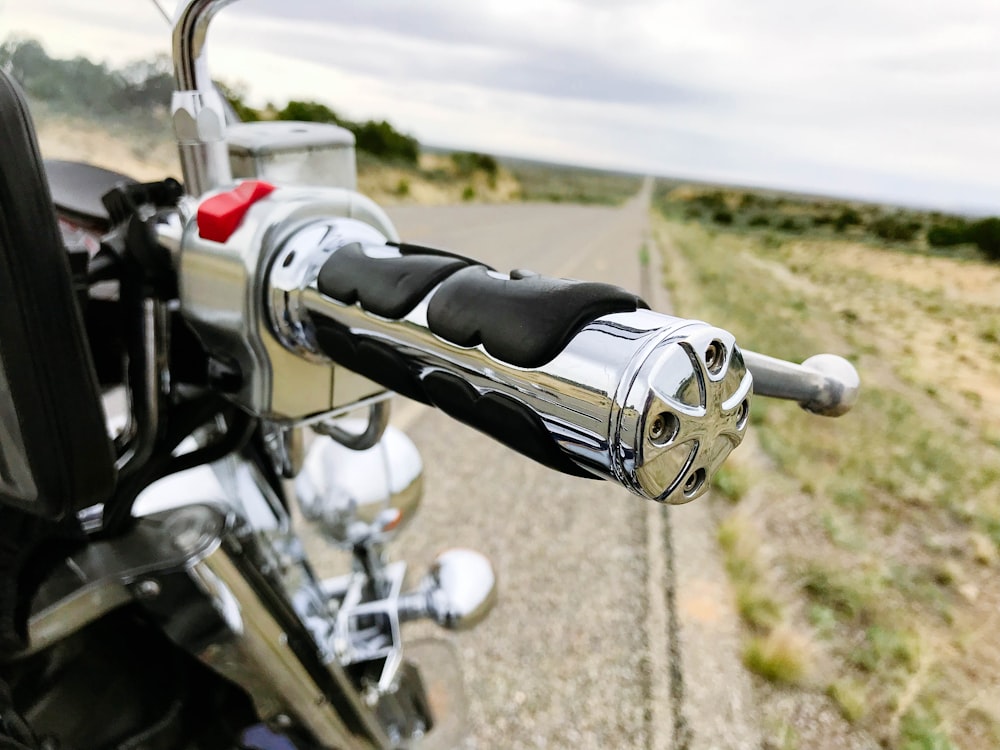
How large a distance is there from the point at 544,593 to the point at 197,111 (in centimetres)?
206

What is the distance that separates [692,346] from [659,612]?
2.15m

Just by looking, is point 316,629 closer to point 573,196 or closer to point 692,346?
point 692,346

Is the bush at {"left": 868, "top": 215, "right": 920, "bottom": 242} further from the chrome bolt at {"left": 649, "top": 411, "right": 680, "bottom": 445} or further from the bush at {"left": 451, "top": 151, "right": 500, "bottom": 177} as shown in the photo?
the bush at {"left": 451, "top": 151, "right": 500, "bottom": 177}

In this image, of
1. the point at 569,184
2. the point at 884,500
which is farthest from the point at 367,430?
the point at 569,184

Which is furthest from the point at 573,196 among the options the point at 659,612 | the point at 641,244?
the point at 659,612

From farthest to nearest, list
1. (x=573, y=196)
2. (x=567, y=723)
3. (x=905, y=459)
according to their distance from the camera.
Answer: (x=573, y=196) < (x=905, y=459) < (x=567, y=723)

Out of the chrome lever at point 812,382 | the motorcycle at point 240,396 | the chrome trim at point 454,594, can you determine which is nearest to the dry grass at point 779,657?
the chrome trim at point 454,594

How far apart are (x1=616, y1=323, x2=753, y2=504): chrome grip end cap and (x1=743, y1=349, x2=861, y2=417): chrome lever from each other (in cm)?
17

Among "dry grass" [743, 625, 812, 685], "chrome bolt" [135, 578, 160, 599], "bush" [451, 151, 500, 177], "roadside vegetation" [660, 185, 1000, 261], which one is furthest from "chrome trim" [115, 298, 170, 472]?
"bush" [451, 151, 500, 177]

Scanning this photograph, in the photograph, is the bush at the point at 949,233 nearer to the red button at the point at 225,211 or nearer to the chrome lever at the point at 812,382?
the chrome lever at the point at 812,382

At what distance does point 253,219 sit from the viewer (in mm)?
515

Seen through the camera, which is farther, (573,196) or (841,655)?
(573,196)

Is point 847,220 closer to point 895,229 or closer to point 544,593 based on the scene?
point 895,229

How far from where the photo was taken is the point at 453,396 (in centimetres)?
41
